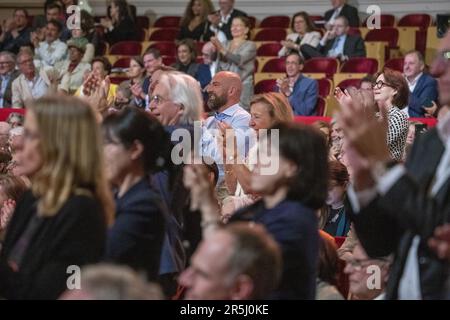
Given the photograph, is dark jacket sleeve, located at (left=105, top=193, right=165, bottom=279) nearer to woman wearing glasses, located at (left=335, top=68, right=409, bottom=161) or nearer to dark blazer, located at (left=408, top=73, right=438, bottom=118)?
woman wearing glasses, located at (left=335, top=68, right=409, bottom=161)

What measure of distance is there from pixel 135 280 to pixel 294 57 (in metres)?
5.71

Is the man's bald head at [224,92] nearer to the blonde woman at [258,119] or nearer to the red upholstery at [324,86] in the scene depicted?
the blonde woman at [258,119]

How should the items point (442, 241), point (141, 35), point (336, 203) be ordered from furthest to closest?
point (141, 35)
point (336, 203)
point (442, 241)

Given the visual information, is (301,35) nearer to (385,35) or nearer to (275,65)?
(275,65)

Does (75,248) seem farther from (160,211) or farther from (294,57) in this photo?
(294,57)

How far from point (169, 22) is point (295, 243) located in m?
8.19

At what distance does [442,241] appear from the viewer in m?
2.18

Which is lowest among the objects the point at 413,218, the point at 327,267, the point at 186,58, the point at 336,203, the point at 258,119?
the point at 327,267

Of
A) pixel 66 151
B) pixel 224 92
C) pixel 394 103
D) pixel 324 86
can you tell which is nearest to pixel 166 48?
pixel 324 86

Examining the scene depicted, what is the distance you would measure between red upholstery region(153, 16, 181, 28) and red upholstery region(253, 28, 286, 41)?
1141 millimetres

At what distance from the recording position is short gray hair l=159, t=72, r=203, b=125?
141 inches

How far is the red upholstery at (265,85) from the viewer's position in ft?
27.3

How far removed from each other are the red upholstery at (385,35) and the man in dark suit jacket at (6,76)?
337 cm

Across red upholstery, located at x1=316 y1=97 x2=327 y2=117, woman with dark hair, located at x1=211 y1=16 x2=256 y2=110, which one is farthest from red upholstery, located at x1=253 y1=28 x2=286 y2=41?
red upholstery, located at x1=316 y1=97 x2=327 y2=117
